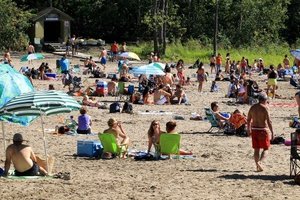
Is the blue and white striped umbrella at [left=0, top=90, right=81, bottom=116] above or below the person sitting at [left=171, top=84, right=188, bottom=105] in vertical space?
above

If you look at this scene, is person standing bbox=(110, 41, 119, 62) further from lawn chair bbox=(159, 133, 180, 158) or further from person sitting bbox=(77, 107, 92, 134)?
lawn chair bbox=(159, 133, 180, 158)

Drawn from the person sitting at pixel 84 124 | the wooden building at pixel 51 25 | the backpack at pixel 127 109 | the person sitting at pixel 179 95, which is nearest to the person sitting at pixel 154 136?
the person sitting at pixel 84 124

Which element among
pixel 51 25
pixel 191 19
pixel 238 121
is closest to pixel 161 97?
pixel 238 121

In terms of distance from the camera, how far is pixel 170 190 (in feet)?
45.8

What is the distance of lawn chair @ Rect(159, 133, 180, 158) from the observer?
1717 cm

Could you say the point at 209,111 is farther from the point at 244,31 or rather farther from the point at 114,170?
the point at 244,31

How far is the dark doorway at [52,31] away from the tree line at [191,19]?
1.66 metres

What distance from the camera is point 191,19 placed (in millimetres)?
66062

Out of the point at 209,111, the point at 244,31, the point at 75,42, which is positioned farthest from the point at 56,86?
the point at 244,31

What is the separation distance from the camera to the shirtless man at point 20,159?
Result: 14.3 meters

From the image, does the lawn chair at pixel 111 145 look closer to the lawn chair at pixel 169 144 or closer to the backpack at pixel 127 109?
Result: the lawn chair at pixel 169 144

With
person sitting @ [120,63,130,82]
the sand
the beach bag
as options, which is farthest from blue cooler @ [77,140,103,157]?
person sitting @ [120,63,130,82]

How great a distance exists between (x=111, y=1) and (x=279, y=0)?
43.9 feet

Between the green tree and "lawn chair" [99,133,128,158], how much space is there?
4044 centimetres
